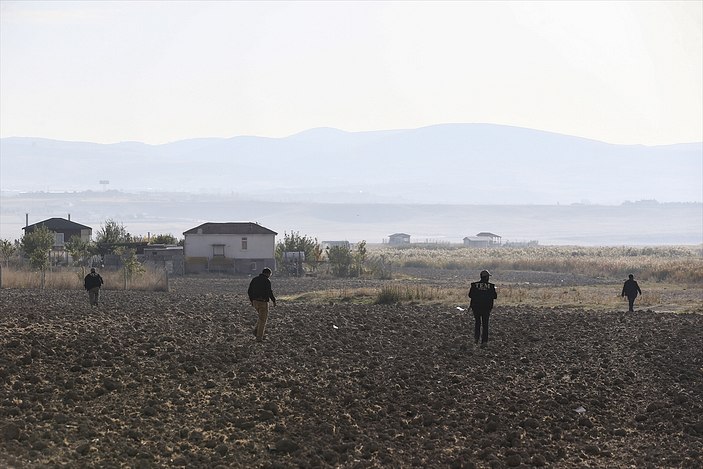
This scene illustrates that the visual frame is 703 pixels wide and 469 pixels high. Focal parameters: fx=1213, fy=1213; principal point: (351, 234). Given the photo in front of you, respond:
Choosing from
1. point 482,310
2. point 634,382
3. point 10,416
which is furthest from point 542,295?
point 10,416

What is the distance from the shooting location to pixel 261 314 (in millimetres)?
25953

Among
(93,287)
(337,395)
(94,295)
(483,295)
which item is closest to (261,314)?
(483,295)

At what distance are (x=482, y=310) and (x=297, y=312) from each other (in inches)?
396

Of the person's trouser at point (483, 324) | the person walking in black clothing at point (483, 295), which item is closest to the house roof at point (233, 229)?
the person's trouser at point (483, 324)

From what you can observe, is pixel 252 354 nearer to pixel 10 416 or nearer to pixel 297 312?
pixel 10 416

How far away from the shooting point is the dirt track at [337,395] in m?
17.5

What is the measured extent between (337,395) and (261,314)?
213 inches

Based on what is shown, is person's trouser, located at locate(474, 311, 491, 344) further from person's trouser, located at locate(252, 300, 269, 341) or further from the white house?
the white house

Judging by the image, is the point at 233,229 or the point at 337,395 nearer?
the point at 337,395

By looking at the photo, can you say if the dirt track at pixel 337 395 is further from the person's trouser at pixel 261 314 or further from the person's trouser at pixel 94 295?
the person's trouser at pixel 94 295

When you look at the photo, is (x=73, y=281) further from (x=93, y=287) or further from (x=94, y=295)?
Result: (x=93, y=287)

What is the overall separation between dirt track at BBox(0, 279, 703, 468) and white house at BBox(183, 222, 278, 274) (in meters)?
48.3

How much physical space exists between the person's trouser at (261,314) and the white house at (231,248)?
171 ft

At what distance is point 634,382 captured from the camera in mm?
23078
